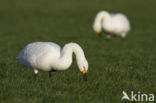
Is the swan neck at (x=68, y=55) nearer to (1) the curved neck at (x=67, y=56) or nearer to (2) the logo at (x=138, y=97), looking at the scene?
(1) the curved neck at (x=67, y=56)

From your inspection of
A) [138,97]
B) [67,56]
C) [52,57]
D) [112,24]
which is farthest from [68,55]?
[112,24]

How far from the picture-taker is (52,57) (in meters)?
6.95

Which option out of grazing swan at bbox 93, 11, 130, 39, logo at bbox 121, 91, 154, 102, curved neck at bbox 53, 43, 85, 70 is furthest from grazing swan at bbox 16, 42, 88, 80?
grazing swan at bbox 93, 11, 130, 39

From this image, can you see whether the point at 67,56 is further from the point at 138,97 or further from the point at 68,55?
the point at 138,97

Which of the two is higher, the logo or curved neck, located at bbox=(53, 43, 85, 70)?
curved neck, located at bbox=(53, 43, 85, 70)

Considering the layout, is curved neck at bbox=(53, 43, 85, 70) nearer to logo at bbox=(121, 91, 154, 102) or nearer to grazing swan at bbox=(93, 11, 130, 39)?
logo at bbox=(121, 91, 154, 102)

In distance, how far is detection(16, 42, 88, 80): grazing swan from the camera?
6654 mm

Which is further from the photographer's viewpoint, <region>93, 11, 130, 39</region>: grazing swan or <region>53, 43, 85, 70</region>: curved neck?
<region>93, 11, 130, 39</region>: grazing swan

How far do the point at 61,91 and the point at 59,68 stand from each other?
565mm

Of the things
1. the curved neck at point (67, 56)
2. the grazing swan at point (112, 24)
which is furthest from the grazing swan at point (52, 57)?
the grazing swan at point (112, 24)

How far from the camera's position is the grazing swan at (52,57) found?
665 cm

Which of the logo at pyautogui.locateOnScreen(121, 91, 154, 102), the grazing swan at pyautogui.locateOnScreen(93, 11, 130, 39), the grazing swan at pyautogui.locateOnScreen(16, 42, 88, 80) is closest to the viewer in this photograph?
the logo at pyautogui.locateOnScreen(121, 91, 154, 102)

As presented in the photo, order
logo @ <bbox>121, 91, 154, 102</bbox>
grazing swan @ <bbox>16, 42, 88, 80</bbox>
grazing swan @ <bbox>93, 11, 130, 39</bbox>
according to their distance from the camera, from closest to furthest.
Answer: logo @ <bbox>121, 91, 154, 102</bbox>, grazing swan @ <bbox>16, 42, 88, 80</bbox>, grazing swan @ <bbox>93, 11, 130, 39</bbox>

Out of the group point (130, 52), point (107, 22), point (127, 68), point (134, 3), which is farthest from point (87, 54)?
point (134, 3)
